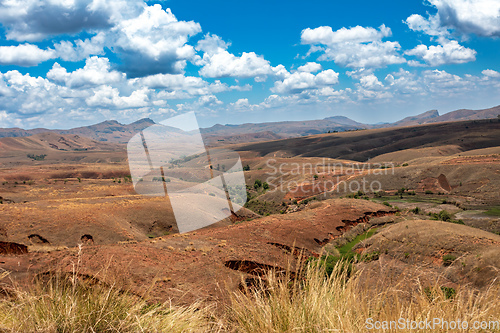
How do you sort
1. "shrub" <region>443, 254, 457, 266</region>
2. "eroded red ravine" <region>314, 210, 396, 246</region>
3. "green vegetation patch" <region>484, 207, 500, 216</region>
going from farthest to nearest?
"green vegetation patch" <region>484, 207, 500, 216</region>, "eroded red ravine" <region>314, 210, 396, 246</region>, "shrub" <region>443, 254, 457, 266</region>

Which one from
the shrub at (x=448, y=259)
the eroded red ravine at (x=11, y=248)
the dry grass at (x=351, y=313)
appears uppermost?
the dry grass at (x=351, y=313)

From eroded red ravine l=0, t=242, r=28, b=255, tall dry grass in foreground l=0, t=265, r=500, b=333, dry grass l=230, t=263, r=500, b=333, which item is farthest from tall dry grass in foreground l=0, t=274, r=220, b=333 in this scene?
eroded red ravine l=0, t=242, r=28, b=255

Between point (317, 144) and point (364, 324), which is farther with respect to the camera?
point (317, 144)

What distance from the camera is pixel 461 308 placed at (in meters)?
3.27

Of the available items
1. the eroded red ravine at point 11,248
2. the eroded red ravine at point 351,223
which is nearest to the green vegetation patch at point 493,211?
the eroded red ravine at point 351,223

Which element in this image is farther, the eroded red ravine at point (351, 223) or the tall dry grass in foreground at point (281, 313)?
the eroded red ravine at point (351, 223)

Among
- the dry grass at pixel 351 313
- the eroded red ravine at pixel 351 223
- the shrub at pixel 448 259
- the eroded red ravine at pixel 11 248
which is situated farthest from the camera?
the eroded red ravine at pixel 351 223

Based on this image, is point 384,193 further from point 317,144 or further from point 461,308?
point 317,144

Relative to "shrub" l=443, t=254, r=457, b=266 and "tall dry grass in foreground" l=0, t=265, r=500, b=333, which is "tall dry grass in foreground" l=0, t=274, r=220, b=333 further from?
"shrub" l=443, t=254, r=457, b=266

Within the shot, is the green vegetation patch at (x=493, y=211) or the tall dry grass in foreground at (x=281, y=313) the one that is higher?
the tall dry grass in foreground at (x=281, y=313)

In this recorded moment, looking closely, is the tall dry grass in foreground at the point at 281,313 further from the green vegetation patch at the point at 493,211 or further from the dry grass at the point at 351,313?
the green vegetation patch at the point at 493,211

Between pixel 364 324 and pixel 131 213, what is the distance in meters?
37.1

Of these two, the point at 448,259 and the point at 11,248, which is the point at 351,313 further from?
the point at 11,248

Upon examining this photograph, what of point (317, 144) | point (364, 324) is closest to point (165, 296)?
point (364, 324)
